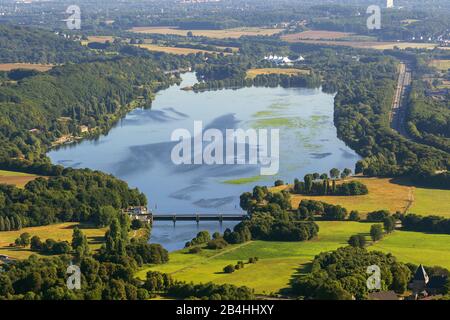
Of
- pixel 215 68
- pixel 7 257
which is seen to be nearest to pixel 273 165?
pixel 7 257

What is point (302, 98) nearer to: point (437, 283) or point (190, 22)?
point (437, 283)

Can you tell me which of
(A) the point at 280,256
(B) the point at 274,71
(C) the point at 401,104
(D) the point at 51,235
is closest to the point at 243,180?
(D) the point at 51,235

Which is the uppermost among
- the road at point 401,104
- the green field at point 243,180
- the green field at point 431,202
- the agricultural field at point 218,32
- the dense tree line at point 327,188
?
the dense tree line at point 327,188

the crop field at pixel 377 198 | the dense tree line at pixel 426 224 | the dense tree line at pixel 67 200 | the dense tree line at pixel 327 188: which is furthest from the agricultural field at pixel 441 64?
the dense tree line at pixel 426 224

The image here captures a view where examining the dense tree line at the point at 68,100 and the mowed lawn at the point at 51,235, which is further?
the dense tree line at the point at 68,100

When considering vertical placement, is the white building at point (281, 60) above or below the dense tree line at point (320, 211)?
below

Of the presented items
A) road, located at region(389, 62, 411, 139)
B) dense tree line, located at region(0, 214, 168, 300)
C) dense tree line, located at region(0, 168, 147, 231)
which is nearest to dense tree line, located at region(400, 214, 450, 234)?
dense tree line, located at region(0, 214, 168, 300)

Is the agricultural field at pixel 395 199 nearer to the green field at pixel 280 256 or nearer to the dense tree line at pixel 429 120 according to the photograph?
the green field at pixel 280 256
